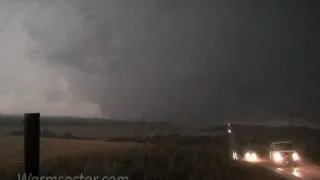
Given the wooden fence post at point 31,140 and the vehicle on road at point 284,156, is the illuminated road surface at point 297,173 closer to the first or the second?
the vehicle on road at point 284,156

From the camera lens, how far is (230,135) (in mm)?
56750

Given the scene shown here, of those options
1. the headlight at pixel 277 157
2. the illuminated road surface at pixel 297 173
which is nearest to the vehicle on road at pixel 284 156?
the headlight at pixel 277 157

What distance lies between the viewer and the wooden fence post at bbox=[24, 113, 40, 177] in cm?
873

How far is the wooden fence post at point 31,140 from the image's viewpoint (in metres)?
8.73

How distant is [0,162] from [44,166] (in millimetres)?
2359

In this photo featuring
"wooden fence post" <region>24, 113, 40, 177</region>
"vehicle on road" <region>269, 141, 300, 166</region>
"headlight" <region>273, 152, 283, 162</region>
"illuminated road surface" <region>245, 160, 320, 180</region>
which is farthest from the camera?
"headlight" <region>273, 152, 283, 162</region>

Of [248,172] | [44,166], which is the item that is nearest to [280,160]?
[248,172]

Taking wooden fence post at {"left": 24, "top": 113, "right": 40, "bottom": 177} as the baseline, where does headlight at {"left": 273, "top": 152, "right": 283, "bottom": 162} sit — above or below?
below

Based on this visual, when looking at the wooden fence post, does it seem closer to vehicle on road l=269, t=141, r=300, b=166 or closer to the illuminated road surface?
the illuminated road surface

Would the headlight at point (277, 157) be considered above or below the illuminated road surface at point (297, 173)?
above

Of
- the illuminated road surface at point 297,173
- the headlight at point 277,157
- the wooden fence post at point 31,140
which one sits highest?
the wooden fence post at point 31,140

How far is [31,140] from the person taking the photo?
29.0ft

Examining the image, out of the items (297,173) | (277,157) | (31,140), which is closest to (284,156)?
(277,157)

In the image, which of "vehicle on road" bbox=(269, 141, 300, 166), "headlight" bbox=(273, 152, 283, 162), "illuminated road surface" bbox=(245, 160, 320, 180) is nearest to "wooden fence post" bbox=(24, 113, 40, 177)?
"illuminated road surface" bbox=(245, 160, 320, 180)
